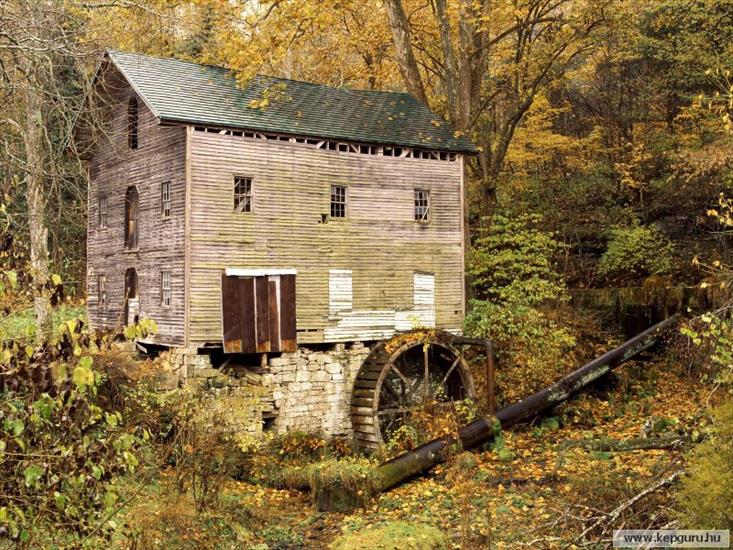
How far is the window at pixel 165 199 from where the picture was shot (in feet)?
60.0

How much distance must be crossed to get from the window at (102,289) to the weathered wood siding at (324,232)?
5.39 m

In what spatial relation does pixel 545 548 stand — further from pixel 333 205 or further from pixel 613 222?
pixel 613 222

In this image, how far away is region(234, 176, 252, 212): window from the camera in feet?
60.0

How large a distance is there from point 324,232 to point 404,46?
26.8 ft

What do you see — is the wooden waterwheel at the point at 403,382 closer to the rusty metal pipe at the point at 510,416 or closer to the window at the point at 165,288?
the rusty metal pipe at the point at 510,416

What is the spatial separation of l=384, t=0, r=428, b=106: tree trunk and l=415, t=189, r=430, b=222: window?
13.9 feet

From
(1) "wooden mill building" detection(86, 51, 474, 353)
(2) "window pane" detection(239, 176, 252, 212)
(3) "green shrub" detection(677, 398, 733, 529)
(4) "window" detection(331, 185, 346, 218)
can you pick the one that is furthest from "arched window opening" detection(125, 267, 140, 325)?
(3) "green shrub" detection(677, 398, 733, 529)

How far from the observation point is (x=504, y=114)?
31.1m

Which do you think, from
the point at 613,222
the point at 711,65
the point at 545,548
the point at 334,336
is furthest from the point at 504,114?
the point at 545,548

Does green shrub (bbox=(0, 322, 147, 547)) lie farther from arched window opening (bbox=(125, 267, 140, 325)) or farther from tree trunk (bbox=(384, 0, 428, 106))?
tree trunk (bbox=(384, 0, 428, 106))

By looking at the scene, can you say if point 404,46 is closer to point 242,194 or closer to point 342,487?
point 242,194

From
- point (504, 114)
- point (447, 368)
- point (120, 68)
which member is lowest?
point (447, 368)

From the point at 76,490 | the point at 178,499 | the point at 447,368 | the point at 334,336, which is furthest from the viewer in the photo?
the point at 447,368

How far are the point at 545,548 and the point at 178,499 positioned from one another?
5.74 meters
